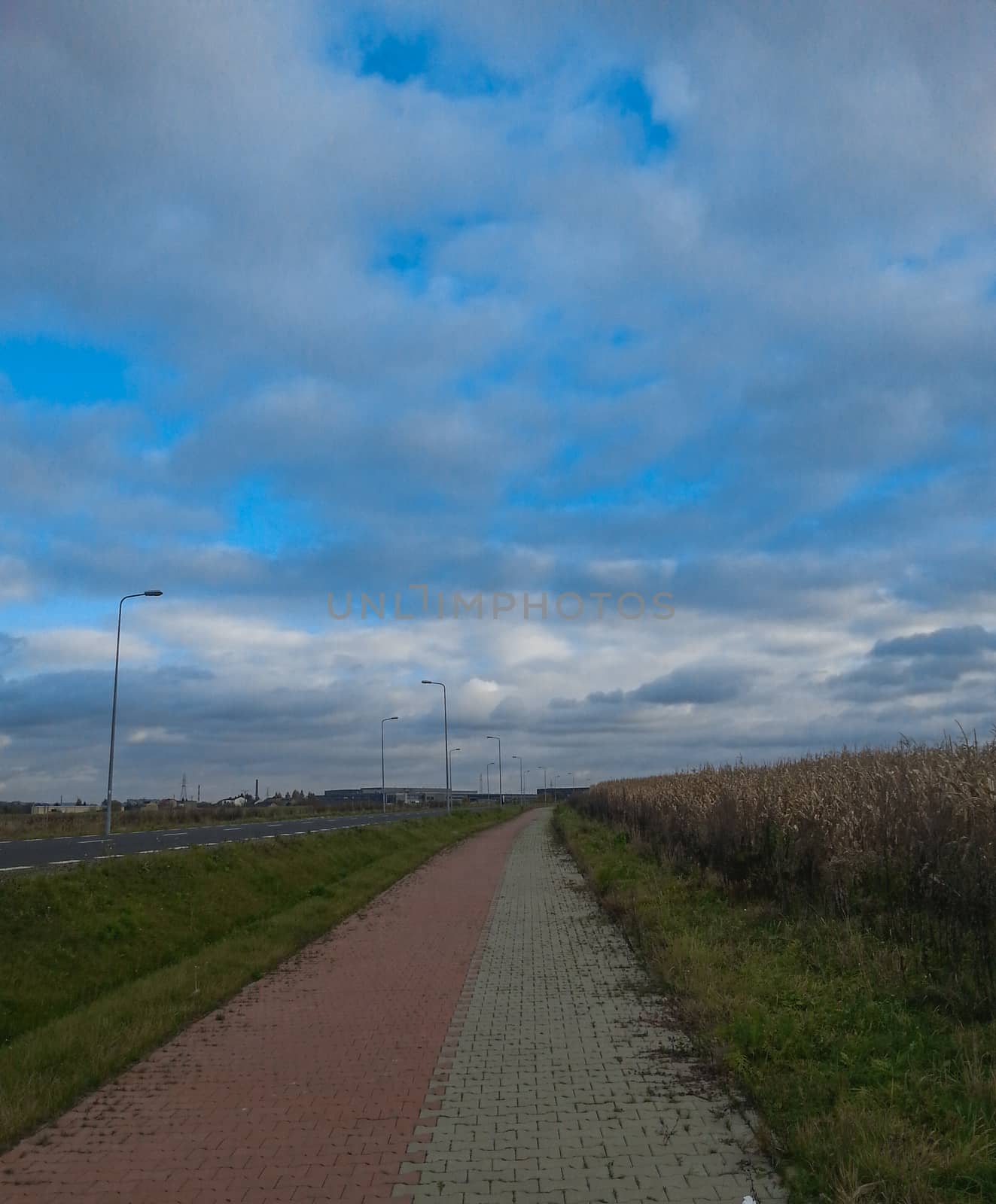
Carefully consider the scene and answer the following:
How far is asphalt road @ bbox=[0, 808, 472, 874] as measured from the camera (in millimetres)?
21797

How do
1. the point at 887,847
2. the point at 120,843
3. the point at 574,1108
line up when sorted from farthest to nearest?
the point at 120,843 < the point at 887,847 < the point at 574,1108

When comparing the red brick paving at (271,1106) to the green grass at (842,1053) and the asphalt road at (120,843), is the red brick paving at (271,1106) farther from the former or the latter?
the asphalt road at (120,843)

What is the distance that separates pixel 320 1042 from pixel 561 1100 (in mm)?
2690

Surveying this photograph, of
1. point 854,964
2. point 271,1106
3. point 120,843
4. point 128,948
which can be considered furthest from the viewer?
point 120,843

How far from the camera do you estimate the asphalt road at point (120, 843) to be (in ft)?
71.5

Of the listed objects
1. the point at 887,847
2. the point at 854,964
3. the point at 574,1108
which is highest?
the point at 887,847

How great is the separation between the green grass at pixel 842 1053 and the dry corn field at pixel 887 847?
1.26 ft

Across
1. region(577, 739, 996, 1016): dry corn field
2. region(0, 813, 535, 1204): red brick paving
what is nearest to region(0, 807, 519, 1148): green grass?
region(0, 813, 535, 1204): red brick paving

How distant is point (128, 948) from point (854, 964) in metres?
9.68

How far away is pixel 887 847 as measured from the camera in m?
10.6

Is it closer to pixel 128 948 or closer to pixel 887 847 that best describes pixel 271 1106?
pixel 887 847

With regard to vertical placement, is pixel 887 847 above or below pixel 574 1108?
above

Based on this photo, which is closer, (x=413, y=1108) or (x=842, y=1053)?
(x=413, y=1108)

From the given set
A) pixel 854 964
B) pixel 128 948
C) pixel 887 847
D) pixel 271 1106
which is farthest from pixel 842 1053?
pixel 128 948
